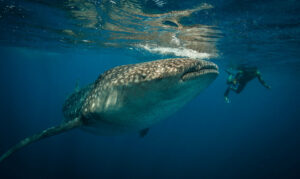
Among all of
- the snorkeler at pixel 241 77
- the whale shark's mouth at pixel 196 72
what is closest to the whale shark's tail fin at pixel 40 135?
the whale shark's mouth at pixel 196 72

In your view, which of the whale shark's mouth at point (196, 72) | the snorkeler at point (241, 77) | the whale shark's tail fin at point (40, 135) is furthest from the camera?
the snorkeler at point (241, 77)

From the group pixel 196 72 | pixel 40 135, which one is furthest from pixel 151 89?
pixel 40 135

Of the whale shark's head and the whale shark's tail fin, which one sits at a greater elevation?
the whale shark's head

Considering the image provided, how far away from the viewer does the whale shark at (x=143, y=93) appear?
2.75 m

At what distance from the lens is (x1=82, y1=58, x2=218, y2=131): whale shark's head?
2740 mm

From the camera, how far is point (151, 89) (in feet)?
9.45

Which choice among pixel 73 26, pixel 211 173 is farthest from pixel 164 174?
pixel 73 26

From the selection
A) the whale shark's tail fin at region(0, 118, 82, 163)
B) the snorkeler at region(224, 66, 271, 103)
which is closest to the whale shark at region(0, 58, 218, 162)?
the whale shark's tail fin at region(0, 118, 82, 163)

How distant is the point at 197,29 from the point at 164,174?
1942 cm

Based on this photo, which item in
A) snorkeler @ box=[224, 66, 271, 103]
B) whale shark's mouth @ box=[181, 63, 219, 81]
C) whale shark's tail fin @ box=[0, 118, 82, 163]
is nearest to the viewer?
whale shark's mouth @ box=[181, 63, 219, 81]

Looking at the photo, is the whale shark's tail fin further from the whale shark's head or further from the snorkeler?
the snorkeler

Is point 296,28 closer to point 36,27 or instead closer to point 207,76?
point 207,76

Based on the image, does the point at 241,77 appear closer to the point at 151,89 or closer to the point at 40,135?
the point at 151,89

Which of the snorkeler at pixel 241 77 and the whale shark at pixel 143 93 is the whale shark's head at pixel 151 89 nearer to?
the whale shark at pixel 143 93
